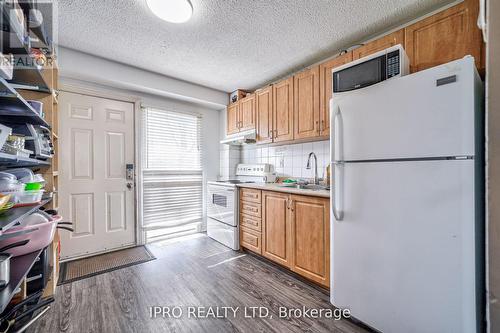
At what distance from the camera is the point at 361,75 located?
4.80 ft

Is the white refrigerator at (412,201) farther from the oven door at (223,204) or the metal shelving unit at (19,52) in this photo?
the metal shelving unit at (19,52)

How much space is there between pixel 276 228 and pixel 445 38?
6.62 ft

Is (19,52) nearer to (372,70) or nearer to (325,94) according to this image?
(372,70)

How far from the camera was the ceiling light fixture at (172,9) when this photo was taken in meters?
1.58

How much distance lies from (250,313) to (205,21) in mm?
2389

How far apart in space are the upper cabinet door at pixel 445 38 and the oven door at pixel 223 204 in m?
2.20

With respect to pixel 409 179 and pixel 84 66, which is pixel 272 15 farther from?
pixel 84 66

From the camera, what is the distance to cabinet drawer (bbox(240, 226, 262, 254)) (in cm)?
251

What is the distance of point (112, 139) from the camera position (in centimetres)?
283

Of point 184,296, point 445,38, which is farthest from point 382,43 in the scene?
point 184,296

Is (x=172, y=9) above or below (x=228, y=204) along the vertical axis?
above

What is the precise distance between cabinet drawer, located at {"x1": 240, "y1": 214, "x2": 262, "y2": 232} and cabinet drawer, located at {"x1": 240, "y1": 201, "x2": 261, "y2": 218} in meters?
0.05

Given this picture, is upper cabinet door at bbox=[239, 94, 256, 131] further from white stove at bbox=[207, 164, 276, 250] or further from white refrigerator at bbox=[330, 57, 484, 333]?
white refrigerator at bbox=[330, 57, 484, 333]

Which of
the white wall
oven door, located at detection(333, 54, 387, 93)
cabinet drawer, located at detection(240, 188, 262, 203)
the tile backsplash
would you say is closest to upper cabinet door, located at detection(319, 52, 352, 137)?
the tile backsplash
